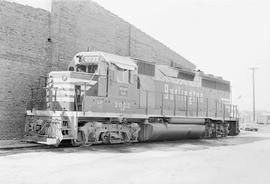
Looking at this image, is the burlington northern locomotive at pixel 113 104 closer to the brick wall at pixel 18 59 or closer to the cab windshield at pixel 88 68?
the cab windshield at pixel 88 68

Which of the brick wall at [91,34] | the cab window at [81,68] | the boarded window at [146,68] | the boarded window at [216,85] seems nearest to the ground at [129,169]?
the cab window at [81,68]

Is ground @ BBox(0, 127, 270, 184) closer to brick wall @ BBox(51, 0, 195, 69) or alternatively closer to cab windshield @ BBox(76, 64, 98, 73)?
cab windshield @ BBox(76, 64, 98, 73)

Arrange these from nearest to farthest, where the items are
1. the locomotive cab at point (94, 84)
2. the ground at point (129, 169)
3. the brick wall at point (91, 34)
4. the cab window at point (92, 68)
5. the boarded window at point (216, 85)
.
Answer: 1. the ground at point (129, 169)
2. the locomotive cab at point (94, 84)
3. the cab window at point (92, 68)
4. the brick wall at point (91, 34)
5. the boarded window at point (216, 85)

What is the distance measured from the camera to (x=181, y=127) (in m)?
14.5

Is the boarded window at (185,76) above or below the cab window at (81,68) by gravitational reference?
above

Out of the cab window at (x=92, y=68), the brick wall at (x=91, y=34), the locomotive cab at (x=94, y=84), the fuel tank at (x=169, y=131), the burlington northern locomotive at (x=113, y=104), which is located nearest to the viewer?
the burlington northern locomotive at (x=113, y=104)

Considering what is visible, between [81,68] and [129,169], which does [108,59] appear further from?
[129,169]

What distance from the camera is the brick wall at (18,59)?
1200 cm

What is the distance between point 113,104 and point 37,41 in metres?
4.14

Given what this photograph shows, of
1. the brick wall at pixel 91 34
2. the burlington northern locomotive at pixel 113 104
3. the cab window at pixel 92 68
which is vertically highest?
the brick wall at pixel 91 34

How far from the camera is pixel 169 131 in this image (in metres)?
13.8

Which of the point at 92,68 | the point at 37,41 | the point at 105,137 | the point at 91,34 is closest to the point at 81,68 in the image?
the point at 92,68

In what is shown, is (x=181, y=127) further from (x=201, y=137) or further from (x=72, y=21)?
(x=72, y=21)

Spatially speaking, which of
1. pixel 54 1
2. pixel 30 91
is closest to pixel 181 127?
pixel 30 91
